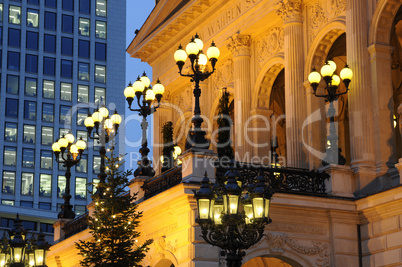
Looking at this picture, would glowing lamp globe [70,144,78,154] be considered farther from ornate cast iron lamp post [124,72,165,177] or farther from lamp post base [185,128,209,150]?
lamp post base [185,128,209,150]

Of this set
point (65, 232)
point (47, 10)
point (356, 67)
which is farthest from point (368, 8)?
point (47, 10)

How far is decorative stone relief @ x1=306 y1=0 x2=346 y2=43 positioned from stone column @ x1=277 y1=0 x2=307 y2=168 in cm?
48

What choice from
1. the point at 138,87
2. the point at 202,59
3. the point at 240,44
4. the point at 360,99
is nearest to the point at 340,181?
the point at 360,99

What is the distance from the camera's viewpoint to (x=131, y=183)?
2850 cm

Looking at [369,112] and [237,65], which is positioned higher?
[237,65]

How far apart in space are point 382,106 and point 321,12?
581 centimetres

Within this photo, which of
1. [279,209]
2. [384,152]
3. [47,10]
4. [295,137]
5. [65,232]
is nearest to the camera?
[279,209]

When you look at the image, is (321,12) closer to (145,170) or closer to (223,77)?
(223,77)

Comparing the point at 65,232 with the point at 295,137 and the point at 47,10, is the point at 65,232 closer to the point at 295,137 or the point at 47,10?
the point at 295,137

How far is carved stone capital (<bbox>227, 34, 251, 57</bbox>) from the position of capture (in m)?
36.3

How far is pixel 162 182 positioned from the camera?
26953mm

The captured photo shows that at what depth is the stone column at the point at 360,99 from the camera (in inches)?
A: 1051

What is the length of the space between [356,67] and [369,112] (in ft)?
5.51

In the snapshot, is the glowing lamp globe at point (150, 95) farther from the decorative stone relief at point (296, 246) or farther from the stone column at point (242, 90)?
the stone column at point (242, 90)
